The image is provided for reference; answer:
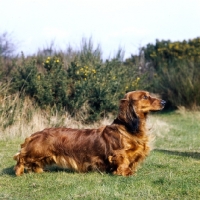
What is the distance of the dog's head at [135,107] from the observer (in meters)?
7.00

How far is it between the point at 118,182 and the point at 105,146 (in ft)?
2.98

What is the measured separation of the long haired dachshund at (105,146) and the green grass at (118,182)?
20cm

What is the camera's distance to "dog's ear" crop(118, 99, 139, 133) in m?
6.97

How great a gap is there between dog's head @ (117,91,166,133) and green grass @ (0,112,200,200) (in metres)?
0.84

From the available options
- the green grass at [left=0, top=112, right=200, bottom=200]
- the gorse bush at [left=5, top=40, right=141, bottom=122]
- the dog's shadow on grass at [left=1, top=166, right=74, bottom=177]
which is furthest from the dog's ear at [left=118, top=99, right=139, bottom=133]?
the gorse bush at [left=5, top=40, right=141, bottom=122]

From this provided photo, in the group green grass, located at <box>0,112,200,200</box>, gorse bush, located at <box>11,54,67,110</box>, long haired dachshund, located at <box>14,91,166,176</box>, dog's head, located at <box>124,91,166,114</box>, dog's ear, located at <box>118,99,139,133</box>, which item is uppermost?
gorse bush, located at <box>11,54,67,110</box>

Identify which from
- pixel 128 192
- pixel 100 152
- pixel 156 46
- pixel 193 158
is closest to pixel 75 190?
pixel 128 192

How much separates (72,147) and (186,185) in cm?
206

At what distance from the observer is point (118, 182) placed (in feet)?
20.5

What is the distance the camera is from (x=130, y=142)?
697 cm

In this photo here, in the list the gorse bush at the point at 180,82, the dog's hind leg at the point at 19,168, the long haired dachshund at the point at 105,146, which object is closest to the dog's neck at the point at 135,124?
the long haired dachshund at the point at 105,146

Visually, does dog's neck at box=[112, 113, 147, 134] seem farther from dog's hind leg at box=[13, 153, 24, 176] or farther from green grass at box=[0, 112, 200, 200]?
dog's hind leg at box=[13, 153, 24, 176]

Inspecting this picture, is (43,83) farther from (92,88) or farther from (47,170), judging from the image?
(47,170)

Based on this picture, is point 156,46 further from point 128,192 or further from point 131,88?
point 128,192
